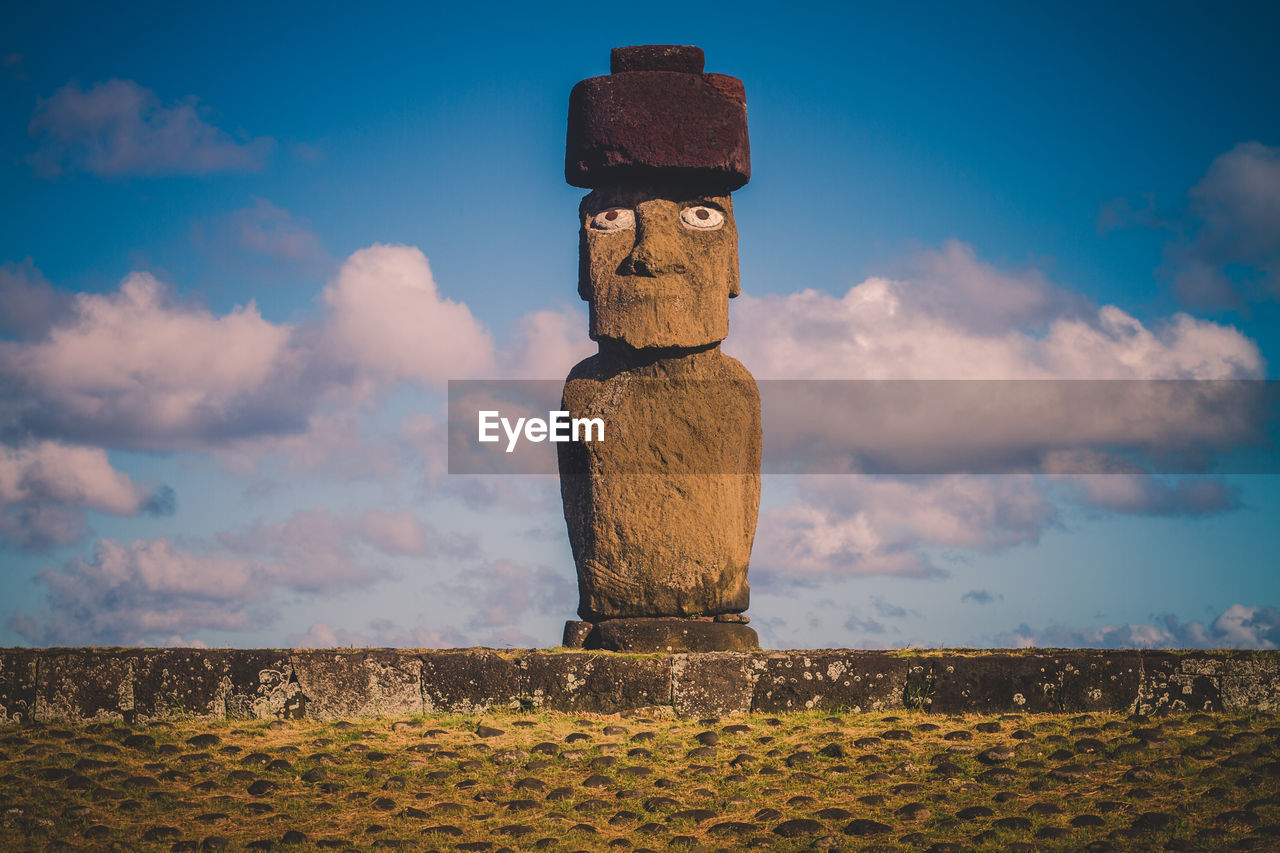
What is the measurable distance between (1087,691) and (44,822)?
22.6ft

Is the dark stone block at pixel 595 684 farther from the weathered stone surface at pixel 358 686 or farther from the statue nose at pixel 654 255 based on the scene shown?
the statue nose at pixel 654 255

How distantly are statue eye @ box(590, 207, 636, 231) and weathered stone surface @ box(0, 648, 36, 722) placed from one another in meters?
5.68

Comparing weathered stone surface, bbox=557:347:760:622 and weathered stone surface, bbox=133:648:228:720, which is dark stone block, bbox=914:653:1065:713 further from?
weathered stone surface, bbox=133:648:228:720

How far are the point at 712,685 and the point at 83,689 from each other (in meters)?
4.63

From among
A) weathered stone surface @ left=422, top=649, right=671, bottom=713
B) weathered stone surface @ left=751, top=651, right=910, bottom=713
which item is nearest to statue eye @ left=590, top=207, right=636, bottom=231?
weathered stone surface @ left=422, top=649, right=671, bottom=713

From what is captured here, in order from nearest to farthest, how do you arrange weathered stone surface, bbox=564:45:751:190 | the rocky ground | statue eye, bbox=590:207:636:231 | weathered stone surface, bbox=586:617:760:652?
the rocky ground, weathered stone surface, bbox=586:617:760:652, weathered stone surface, bbox=564:45:751:190, statue eye, bbox=590:207:636:231

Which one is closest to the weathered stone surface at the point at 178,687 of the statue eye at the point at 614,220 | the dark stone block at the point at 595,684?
the dark stone block at the point at 595,684

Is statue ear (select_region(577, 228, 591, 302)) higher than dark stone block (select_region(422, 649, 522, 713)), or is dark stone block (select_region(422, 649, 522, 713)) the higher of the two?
statue ear (select_region(577, 228, 591, 302))

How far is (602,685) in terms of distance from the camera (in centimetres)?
824

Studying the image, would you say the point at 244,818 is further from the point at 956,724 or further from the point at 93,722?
the point at 956,724

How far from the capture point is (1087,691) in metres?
8.20

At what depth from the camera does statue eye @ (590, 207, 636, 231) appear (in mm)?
9883

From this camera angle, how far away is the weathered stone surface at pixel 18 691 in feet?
26.9

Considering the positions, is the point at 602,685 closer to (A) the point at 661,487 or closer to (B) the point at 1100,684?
(A) the point at 661,487
